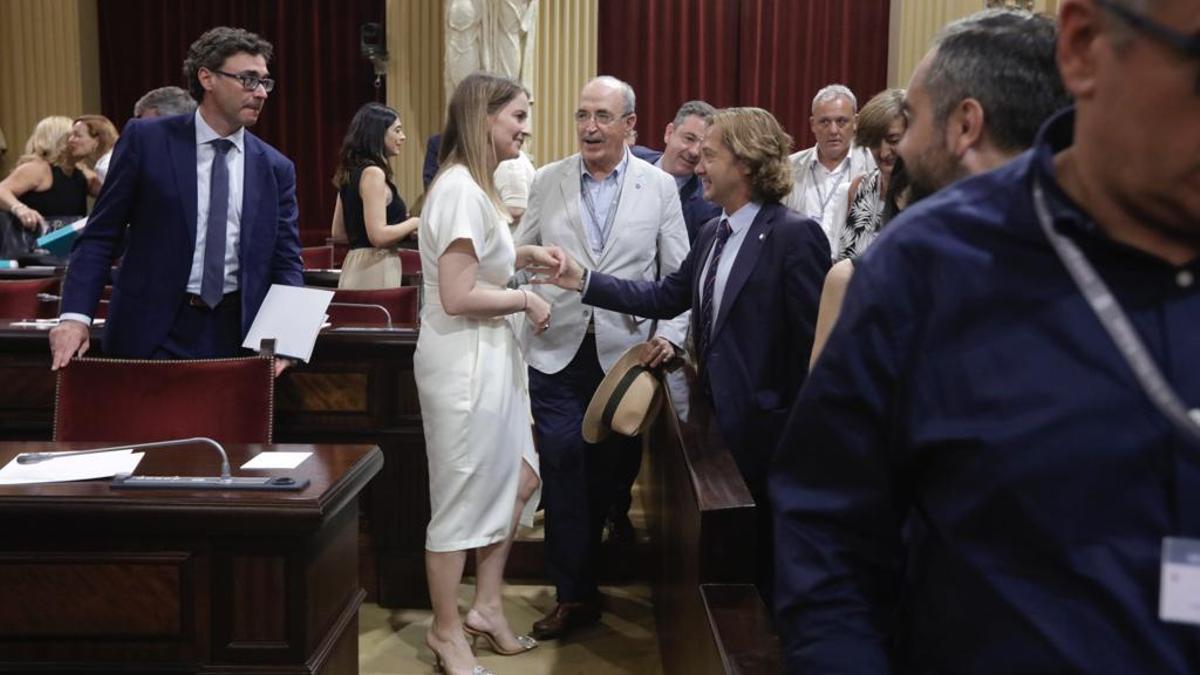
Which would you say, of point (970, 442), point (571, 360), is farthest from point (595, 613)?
point (970, 442)

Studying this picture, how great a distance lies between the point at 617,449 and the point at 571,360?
36 cm

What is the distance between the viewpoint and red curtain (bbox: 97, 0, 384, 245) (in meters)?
9.76

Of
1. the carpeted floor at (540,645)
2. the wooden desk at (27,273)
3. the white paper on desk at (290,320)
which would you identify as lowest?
the carpeted floor at (540,645)

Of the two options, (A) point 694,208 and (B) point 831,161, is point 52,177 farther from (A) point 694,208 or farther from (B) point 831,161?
(B) point 831,161

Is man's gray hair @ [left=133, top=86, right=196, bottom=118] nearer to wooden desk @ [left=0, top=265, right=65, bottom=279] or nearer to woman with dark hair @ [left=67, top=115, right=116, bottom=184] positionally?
wooden desk @ [left=0, top=265, right=65, bottom=279]

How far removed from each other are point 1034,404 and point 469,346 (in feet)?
7.80

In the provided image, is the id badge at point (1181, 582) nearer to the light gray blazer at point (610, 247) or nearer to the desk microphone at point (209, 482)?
the desk microphone at point (209, 482)

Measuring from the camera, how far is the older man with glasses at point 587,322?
12.0 feet

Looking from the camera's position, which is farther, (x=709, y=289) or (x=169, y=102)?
(x=169, y=102)

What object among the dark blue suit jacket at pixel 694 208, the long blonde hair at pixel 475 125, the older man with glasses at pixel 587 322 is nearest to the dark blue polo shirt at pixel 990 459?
the long blonde hair at pixel 475 125

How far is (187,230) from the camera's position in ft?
10.1

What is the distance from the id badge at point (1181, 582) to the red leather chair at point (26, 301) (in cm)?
428

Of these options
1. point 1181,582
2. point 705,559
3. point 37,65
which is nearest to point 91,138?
point 37,65

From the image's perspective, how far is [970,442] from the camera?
872mm
